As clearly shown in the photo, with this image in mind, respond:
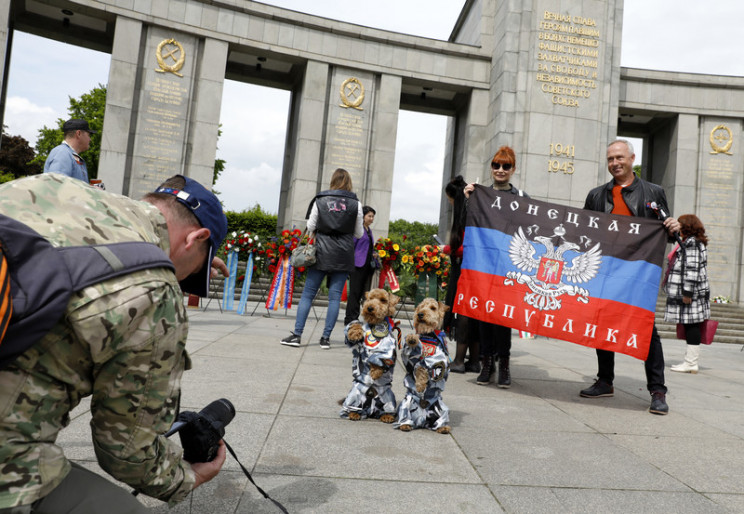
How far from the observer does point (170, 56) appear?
693 inches

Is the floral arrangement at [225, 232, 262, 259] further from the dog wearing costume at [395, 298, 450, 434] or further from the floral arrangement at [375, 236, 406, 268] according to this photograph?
the dog wearing costume at [395, 298, 450, 434]

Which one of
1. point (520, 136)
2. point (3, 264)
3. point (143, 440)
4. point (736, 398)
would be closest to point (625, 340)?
point (736, 398)

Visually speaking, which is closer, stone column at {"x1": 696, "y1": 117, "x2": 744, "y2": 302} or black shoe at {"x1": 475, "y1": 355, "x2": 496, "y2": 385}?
black shoe at {"x1": 475, "y1": 355, "x2": 496, "y2": 385}

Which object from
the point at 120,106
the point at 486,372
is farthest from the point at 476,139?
the point at 486,372

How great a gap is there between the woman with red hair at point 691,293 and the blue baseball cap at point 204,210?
7535 millimetres

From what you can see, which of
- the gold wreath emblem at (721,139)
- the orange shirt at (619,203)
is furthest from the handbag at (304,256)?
the gold wreath emblem at (721,139)

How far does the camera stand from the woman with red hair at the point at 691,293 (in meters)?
7.52

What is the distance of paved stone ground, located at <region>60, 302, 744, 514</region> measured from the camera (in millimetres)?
2408

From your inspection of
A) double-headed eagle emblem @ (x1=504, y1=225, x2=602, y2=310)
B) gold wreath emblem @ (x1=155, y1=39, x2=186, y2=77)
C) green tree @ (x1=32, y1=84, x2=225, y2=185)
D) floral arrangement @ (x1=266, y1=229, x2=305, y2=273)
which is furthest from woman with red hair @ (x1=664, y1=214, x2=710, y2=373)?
green tree @ (x1=32, y1=84, x2=225, y2=185)

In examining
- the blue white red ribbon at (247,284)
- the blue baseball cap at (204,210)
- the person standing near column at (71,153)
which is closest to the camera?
the blue baseball cap at (204,210)

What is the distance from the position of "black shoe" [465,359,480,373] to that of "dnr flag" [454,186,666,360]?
1.03m

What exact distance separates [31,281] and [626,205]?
5.37 m

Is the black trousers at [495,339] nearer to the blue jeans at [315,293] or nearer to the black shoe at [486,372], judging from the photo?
the black shoe at [486,372]

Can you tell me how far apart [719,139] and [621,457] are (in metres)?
23.1
